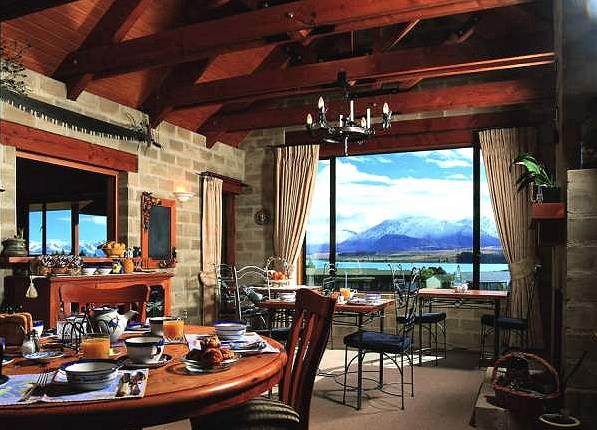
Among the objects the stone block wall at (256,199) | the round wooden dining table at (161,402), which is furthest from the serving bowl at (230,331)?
the stone block wall at (256,199)

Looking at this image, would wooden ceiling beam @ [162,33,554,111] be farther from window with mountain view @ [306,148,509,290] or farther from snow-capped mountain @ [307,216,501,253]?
snow-capped mountain @ [307,216,501,253]

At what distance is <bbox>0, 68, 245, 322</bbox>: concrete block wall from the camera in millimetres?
4695

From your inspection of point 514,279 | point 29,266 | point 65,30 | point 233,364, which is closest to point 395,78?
point 514,279

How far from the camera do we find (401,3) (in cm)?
409

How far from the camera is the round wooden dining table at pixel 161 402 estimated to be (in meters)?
1.30

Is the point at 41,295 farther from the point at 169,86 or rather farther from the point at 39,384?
the point at 39,384

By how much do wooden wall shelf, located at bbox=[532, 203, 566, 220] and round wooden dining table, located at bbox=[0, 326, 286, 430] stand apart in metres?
2.46

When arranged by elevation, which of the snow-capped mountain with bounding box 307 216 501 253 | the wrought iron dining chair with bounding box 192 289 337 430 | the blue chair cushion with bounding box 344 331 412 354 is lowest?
the blue chair cushion with bounding box 344 331 412 354

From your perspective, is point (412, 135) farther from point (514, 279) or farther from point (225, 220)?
point (225, 220)

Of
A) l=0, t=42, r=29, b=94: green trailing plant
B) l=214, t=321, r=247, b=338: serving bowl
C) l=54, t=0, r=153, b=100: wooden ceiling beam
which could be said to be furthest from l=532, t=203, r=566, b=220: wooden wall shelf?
l=0, t=42, r=29, b=94: green trailing plant

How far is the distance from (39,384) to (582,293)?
2950 mm

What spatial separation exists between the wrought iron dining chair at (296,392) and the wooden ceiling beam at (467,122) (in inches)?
166

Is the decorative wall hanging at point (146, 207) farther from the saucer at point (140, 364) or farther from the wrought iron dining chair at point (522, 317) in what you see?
the saucer at point (140, 364)

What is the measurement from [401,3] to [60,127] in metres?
3.45
